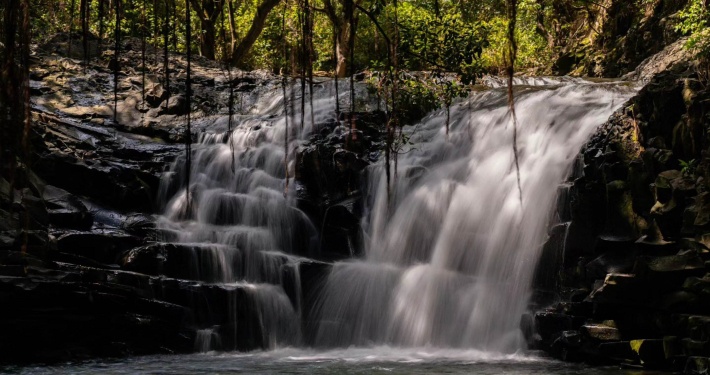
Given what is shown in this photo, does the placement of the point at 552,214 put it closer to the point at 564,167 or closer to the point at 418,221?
the point at 564,167

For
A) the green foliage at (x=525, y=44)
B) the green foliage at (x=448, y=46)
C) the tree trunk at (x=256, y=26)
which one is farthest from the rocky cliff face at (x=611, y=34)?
the green foliage at (x=448, y=46)

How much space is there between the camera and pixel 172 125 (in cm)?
1681

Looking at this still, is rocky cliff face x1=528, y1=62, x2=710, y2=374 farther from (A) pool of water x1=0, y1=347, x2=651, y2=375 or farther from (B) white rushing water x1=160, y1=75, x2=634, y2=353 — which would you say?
(B) white rushing water x1=160, y1=75, x2=634, y2=353

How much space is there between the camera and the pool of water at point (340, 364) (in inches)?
332

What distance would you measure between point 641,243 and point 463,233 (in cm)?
332

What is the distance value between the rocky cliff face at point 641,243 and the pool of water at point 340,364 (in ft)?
1.52

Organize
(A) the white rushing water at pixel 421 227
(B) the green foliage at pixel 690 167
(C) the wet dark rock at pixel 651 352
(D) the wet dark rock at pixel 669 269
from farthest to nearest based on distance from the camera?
(A) the white rushing water at pixel 421 227 < (B) the green foliage at pixel 690 167 < (C) the wet dark rock at pixel 651 352 < (D) the wet dark rock at pixel 669 269

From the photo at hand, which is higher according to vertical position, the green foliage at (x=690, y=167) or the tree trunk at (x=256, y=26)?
the tree trunk at (x=256, y=26)

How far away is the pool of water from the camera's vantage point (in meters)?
8.44

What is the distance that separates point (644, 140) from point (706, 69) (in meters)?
1.07

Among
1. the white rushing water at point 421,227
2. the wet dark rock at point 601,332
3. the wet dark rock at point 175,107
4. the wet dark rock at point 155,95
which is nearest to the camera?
the wet dark rock at point 601,332

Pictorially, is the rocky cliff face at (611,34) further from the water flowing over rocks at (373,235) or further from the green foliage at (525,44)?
the water flowing over rocks at (373,235)

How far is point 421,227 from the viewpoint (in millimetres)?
12297

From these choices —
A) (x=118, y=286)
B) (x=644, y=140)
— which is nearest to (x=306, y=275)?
(x=118, y=286)
